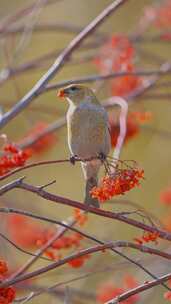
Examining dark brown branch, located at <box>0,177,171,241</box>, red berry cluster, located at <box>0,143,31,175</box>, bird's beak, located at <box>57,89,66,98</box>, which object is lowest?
dark brown branch, located at <box>0,177,171,241</box>

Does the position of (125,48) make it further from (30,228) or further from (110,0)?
(110,0)

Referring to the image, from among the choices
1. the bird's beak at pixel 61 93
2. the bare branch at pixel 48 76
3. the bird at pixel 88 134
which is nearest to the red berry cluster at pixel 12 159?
the bare branch at pixel 48 76

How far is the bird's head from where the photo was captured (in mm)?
5188

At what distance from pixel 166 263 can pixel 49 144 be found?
1.47m

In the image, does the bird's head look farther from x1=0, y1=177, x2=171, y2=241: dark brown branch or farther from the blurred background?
x1=0, y1=177, x2=171, y2=241: dark brown branch

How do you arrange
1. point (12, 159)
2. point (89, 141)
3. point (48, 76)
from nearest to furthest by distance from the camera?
point (12, 159) < point (48, 76) < point (89, 141)

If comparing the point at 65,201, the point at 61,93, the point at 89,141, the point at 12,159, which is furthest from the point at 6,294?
the point at 61,93

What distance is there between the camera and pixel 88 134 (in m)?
4.89

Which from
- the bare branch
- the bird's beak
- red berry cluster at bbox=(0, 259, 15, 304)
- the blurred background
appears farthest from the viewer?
the blurred background

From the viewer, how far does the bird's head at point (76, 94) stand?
5188mm

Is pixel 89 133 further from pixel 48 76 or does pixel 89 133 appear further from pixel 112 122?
pixel 112 122

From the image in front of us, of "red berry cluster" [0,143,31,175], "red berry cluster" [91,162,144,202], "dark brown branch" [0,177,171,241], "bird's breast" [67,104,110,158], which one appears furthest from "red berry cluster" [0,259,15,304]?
"bird's breast" [67,104,110,158]

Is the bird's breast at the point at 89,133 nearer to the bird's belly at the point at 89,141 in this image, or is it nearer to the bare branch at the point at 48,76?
the bird's belly at the point at 89,141

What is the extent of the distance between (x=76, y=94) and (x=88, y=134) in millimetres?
443
